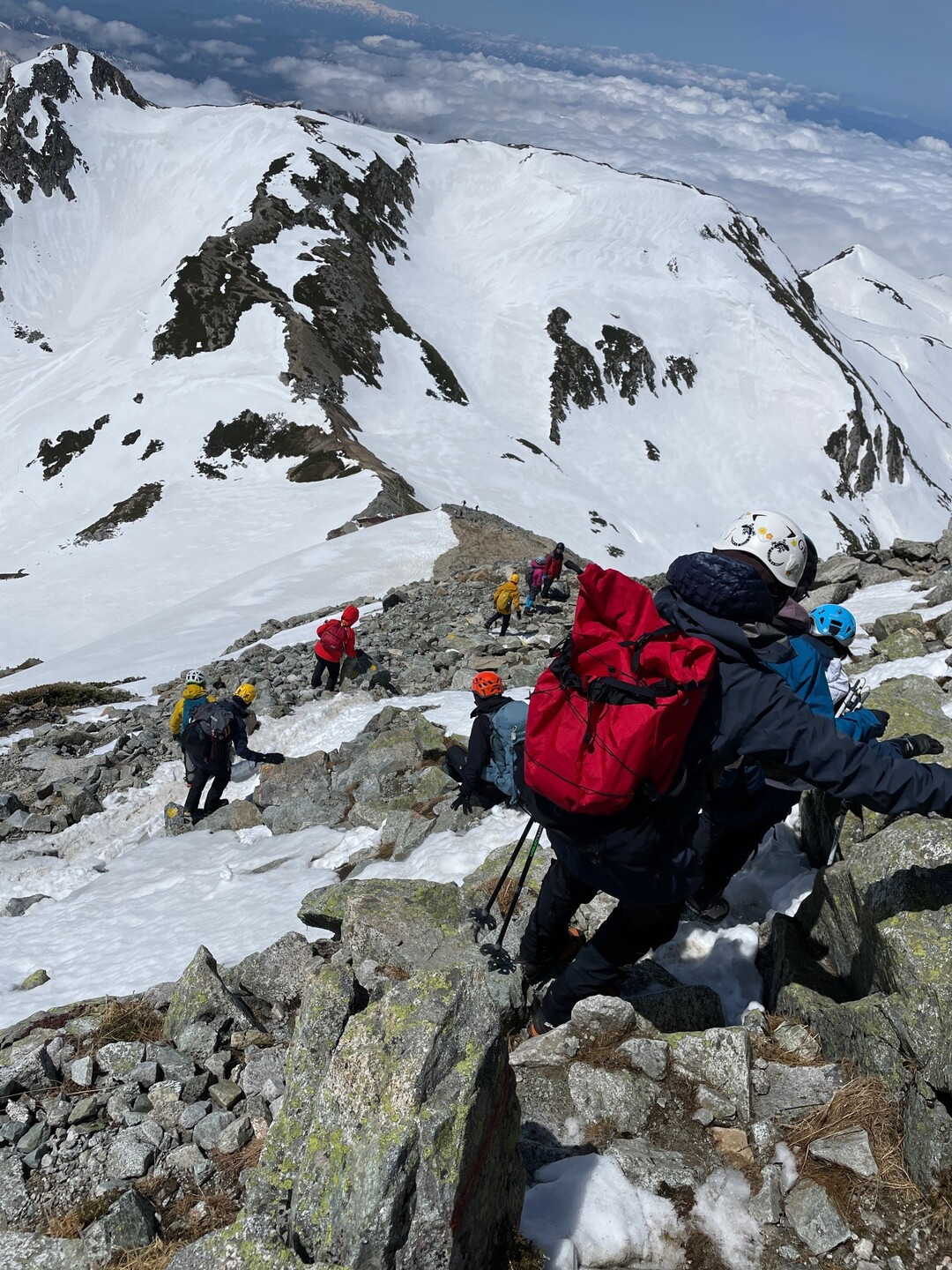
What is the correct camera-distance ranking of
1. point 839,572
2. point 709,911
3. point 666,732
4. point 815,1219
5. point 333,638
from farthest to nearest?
point 839,572 < point 333,638 < point 709,911 < point 815,1219 < point 666,732

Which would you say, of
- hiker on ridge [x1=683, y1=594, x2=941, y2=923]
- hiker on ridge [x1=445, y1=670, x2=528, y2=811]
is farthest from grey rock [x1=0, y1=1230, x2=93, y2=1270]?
hiker on ridge [x1=445, y1=670, x2=528, y2=811]

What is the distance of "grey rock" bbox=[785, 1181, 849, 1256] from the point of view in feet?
14.5

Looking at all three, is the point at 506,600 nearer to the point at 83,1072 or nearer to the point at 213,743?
the point at 213,743

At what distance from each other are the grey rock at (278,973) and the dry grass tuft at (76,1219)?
93.7 inches

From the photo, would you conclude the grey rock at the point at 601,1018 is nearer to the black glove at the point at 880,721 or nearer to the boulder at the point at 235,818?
the black glove at the point at 880,721

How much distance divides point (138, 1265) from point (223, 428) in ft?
281

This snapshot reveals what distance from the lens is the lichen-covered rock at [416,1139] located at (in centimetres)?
370

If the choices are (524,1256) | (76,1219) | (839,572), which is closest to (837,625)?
(524,1256)

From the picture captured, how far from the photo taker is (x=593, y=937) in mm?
6152

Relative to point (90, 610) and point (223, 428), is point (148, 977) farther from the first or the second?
point (223, 428)

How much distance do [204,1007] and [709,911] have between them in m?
4.53

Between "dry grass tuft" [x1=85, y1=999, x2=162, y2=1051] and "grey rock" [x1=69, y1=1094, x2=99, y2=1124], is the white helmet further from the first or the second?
"dry grass tuft" [x1=85, y1=999, x2=162, y2=1051]

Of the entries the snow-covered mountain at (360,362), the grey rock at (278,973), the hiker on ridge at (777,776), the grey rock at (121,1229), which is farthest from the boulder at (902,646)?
the snow-covered mountain at (360,362)

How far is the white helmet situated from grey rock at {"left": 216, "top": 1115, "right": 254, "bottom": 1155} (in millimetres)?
5077
